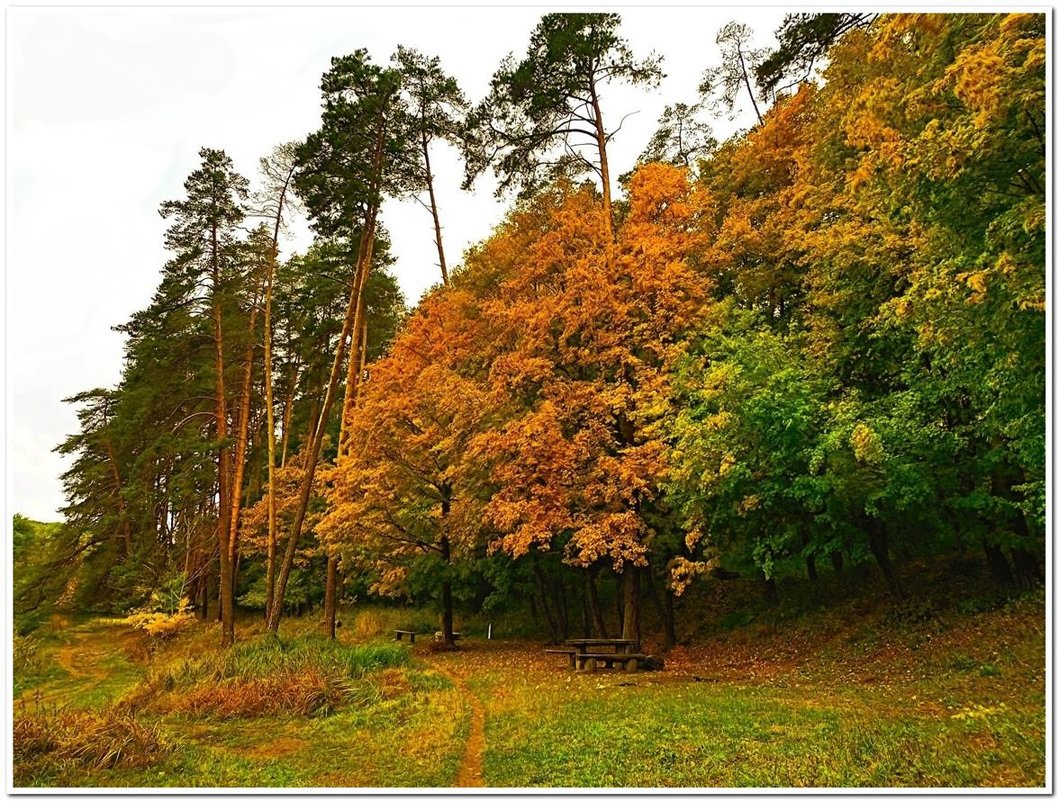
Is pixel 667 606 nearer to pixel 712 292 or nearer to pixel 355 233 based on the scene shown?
pixel 712 292

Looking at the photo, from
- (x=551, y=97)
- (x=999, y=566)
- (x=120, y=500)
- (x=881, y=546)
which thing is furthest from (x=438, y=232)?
(x=999, y=566)

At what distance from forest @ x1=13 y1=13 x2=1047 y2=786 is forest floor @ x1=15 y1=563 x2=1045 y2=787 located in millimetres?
87

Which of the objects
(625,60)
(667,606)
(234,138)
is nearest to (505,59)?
(625,60)

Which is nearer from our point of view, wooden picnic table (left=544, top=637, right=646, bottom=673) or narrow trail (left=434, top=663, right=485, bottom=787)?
narrow trail (left=434, top=663, right=485, bottom=787)

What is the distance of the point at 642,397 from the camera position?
1404 cm

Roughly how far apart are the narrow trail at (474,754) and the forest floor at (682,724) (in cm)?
4

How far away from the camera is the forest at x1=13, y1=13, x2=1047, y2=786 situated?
714 centimetres

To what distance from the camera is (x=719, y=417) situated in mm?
11164

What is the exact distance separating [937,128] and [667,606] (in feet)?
48.6

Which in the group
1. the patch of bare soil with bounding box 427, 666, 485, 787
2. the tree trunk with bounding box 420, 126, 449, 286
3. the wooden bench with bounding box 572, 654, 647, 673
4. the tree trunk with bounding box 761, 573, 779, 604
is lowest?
the wooden bench with bounding box 572, 654, 647, 673

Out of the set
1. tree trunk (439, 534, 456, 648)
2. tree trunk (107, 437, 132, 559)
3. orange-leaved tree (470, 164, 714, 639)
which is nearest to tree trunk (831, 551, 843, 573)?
orange-leaved tree (470, 164, 714, 639)

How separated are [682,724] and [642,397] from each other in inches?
301

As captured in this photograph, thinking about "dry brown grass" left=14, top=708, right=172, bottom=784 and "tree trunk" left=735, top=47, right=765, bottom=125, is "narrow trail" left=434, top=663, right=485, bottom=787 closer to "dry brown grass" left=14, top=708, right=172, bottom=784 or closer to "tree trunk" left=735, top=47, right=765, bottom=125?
"dry brown grass" left=14, top=708, right=172, bottom=784

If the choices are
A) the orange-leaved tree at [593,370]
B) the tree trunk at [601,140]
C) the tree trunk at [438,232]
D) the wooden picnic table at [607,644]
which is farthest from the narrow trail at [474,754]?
the tree trunk at [438,232]
